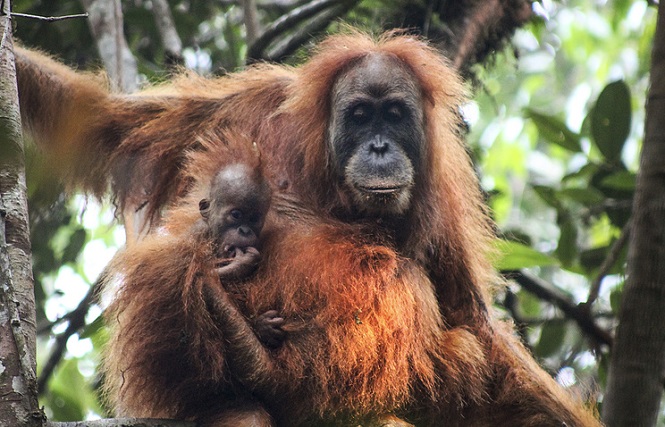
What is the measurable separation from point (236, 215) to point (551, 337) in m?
2.60

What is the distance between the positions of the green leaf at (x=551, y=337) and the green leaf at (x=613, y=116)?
1.16 meters

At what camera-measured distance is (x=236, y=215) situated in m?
3.64

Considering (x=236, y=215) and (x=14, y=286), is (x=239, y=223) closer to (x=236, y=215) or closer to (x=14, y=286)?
(x=236, y=215)

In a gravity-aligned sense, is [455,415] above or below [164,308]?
below

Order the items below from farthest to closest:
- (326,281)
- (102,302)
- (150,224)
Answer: (150,224)
(102,302)
(326,281)

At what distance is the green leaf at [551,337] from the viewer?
5332 mm

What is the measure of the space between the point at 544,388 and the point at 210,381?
165cm

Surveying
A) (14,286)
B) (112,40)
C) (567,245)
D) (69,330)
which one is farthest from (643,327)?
(69,330)

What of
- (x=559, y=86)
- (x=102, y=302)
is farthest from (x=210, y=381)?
(x=559, y=86)

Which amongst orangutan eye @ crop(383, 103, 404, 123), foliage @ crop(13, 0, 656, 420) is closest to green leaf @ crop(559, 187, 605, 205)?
foliage @ crop(13, 0, 656, 420)

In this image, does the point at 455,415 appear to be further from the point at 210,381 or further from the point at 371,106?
the point at 371,106

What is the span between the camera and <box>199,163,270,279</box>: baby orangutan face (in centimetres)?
351

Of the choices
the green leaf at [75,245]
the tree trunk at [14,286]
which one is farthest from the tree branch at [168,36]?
the tree trunk at [14,286]

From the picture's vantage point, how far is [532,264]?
497 centimetres
